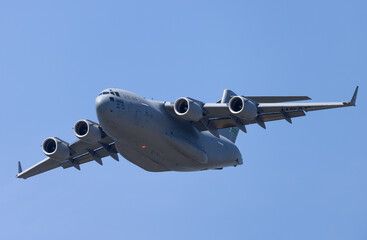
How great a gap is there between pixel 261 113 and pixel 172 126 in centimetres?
366

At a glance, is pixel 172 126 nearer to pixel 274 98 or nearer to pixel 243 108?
pixel 243 108

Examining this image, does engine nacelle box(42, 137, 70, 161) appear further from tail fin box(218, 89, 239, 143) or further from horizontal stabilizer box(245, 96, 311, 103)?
horizontal stabilizer box(245, 96, 311, 103)

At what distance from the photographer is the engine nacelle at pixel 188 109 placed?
27.7m

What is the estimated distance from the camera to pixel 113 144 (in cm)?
3175

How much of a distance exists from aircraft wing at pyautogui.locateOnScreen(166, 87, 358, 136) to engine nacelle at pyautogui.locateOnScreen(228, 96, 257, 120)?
1.05ft

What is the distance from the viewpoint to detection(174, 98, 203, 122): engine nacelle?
27.7 metres

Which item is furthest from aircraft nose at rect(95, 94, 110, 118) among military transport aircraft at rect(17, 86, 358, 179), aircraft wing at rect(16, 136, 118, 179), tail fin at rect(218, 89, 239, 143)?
tail fin at rect(218, 89, 239, 143)

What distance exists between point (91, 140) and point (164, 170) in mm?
3428

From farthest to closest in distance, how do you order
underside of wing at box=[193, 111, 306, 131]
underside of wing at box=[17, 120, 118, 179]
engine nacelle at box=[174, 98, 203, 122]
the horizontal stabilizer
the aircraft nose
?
underside of wing at box=[17, 120, 118, 179] < the horizontal stabilizer < underside of wing at box=[193, 111, 306, 131] < engine nacelle at box=[174, 98, 203, 122] < the aircraft nose

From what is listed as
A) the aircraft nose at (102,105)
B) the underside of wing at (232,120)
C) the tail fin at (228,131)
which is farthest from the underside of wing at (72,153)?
the tail fin at (228,131)

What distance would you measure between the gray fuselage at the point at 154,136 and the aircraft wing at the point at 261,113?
2.58 feet

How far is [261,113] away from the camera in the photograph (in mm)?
28656

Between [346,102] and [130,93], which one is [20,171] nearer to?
[130,93]

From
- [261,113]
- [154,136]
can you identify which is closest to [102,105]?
[154,136]
